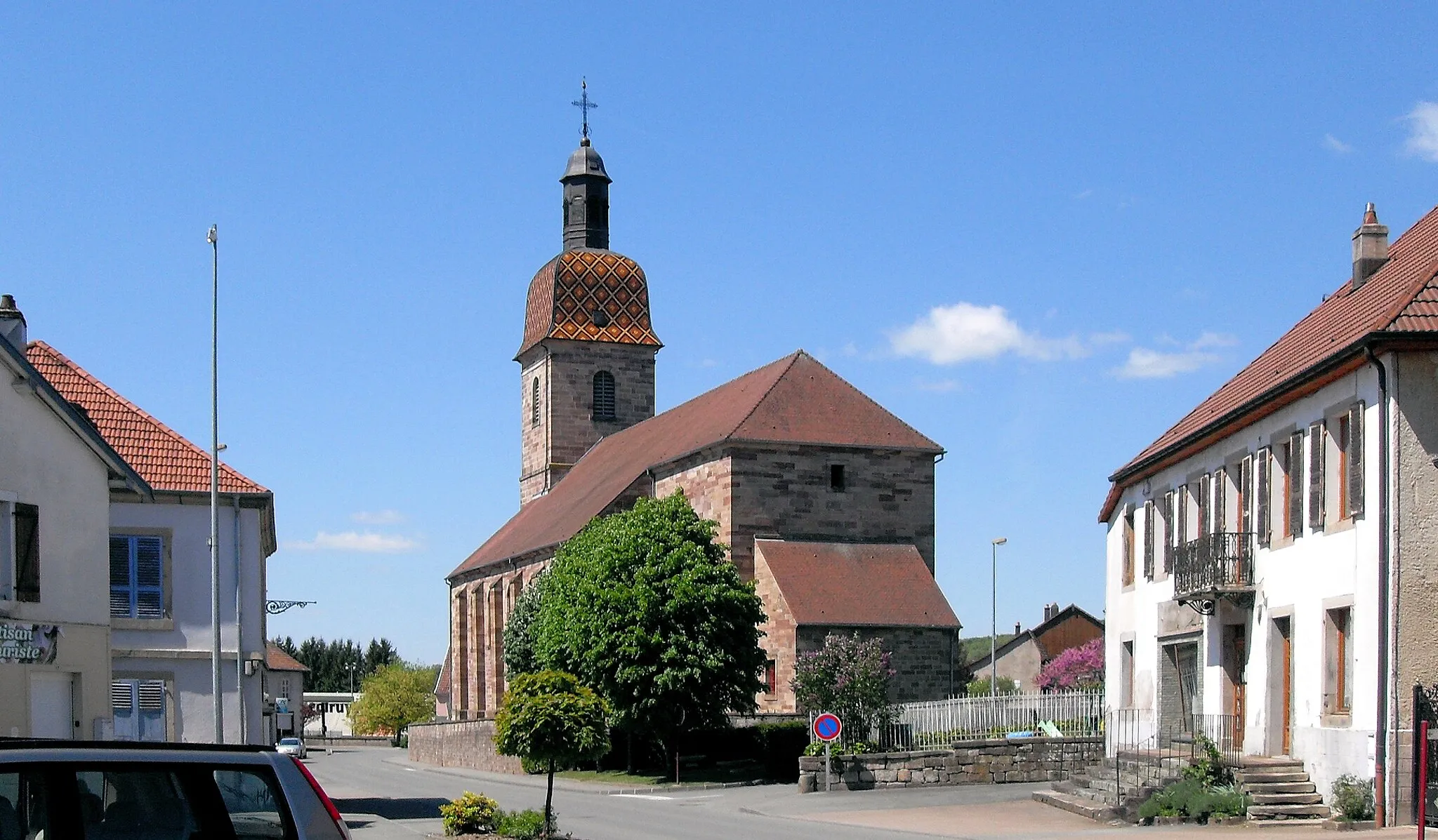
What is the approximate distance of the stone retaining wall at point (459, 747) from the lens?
52938 mm

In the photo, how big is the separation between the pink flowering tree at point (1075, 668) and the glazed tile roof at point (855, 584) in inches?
849

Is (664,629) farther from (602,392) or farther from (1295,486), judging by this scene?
(602,392)

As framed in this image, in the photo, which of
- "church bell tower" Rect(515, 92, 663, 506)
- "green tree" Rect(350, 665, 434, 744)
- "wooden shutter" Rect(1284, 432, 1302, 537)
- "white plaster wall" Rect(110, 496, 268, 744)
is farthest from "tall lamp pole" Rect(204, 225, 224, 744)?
"green tree" Rect(350, 665, 434, 744)

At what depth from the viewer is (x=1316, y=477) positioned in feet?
77.5

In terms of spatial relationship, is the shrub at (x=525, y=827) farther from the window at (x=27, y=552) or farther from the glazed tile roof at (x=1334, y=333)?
the glazed tile roof at (x=1334, y=333)

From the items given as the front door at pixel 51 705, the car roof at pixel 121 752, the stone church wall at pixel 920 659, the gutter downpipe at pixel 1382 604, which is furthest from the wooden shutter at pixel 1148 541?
A: the car roof at pixel 121 752

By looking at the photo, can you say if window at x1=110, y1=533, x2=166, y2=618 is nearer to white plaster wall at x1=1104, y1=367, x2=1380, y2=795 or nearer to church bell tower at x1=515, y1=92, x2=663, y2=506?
white plaster wall at x1=1104, y1=367, x2=1380, y2=795

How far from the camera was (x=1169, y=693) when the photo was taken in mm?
30062

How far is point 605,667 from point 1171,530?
52.3 feet

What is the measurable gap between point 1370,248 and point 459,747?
128ft

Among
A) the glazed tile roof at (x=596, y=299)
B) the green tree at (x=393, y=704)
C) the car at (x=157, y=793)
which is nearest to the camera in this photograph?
the car at (x=157, y=793)

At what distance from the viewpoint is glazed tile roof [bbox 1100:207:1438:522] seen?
21.5 metres

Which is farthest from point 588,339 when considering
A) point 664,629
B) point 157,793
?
point 157,793

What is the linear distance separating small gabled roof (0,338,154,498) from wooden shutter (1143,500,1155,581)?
55.8 ft
